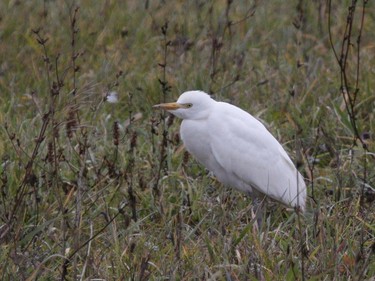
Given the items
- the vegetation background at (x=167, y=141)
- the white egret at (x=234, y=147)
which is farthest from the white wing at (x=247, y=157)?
the vegetation background at (x=167, y=141)

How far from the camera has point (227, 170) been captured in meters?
5.39

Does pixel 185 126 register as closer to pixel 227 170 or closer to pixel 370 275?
pixel 227 170

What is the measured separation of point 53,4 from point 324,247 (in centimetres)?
497

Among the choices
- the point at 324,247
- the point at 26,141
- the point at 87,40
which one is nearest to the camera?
the point at 324,247

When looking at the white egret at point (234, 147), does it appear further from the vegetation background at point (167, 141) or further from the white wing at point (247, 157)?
the vegetation background at point (167, 141)

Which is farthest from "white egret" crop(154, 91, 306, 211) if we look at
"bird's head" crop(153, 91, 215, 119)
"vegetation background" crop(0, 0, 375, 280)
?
"vegetation background" crop(0, 0, 375, 280)

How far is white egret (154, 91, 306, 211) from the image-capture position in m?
5.36

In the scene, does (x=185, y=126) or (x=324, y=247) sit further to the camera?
(x=185, y=126)

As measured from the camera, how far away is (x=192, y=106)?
5355mm

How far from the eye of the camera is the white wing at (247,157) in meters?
5.36

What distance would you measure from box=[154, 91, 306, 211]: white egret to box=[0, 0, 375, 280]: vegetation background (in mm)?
130

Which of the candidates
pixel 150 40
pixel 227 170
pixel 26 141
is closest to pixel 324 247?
pixel 227 170

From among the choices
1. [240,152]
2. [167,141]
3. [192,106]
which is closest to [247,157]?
[240,152]

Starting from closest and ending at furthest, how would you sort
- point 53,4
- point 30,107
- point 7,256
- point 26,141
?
1. point 7,256
2. point 26,141
3. point 30,107
4. point 53,4
